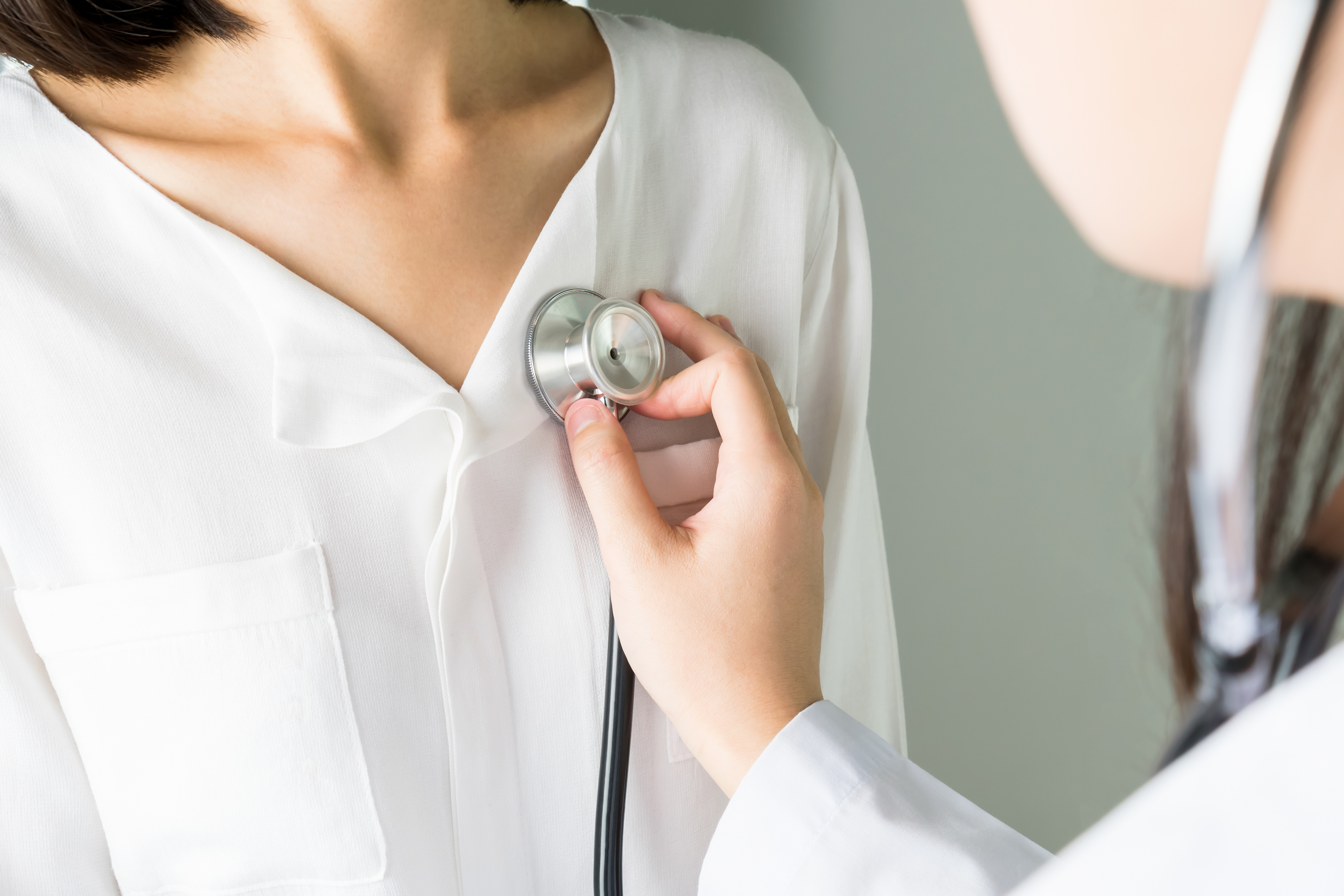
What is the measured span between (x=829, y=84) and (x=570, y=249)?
484 mm

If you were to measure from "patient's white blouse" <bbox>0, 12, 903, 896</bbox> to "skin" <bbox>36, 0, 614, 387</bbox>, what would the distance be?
30 mm

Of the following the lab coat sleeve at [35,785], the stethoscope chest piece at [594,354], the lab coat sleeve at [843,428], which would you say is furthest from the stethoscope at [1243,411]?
the lab coat sleeve at [35,785]

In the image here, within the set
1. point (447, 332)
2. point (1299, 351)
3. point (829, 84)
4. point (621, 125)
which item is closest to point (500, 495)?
point (447, 332)

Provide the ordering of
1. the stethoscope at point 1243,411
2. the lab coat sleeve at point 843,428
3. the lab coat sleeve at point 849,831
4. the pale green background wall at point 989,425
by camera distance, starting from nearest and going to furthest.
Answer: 1. the stethoscope at point 1243,411
2. the lab coat sleeve at point 849,831
3. the lab coat sleeve at point 843,428
4. the pale green background wall at point 989,425

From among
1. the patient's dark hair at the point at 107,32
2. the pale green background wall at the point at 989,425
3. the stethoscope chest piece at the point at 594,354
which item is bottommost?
the pale green background wall at the point at 989,425

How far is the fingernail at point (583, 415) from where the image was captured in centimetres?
65

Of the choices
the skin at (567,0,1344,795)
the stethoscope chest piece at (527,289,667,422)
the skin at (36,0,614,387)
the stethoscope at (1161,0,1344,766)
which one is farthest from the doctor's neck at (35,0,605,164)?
the stethoscope at (1161,0,1344,766)

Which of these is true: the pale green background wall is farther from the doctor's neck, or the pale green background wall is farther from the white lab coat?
the white lab coat

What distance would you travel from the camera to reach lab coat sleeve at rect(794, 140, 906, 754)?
0.85 metres

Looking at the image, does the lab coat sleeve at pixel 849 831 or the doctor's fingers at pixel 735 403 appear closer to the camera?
the lab coat sleeve at pixel 849 831

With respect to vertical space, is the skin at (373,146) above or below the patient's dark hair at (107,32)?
below

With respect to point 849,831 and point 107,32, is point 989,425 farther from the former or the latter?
point 107,32

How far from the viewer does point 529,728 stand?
2.23 ft

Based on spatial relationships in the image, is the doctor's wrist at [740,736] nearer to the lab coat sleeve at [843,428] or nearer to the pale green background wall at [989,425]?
the lab coat sleeve at [843,428]
